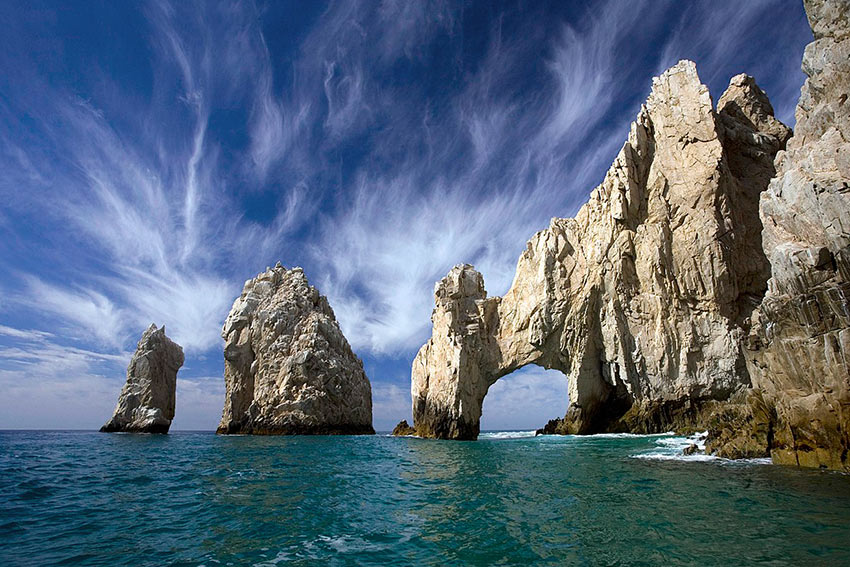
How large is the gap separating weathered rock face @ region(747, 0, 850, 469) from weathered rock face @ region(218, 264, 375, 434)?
5225 cm

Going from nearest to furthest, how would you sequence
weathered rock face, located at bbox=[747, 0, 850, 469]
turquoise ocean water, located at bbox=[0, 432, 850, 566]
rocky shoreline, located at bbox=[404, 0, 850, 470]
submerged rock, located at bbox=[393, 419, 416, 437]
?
turquoise ocean water, located at bbox=[0, 432, 850, 566] < weathered rock face, located at bbox=[747, 0, 850, 469] < rocky shoreline, located at bbox=[404, 0, 850, 470] < submerged rock, located at bbox=[393, 419, 416, 437]

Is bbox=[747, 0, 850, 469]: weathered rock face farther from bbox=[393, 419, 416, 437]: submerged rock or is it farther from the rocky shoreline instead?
bbox=[393, 419, 416, 437]: submerged rock

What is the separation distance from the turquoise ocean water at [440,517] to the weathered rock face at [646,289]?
2359 centimetres

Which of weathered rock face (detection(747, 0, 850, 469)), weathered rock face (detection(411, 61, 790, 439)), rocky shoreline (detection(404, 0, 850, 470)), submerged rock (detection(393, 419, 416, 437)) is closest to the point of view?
weathered rock face (detection(747, 0, 850, 469))

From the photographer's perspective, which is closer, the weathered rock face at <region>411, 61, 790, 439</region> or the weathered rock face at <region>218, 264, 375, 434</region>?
the weathered rock face at <region>411, 61, 790, 439</region>

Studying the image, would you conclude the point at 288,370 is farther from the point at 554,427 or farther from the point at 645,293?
the point at 645,293

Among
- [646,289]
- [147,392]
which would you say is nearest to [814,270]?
[646,289]

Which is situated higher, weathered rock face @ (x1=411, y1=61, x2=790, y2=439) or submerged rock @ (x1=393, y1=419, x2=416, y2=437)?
weathered rock face @ (x1=411, y1=61, x2=790, y2=439)

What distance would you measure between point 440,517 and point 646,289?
37.9 metres

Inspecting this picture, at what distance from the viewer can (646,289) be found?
139 ft

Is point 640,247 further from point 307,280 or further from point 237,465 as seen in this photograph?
point 307,280

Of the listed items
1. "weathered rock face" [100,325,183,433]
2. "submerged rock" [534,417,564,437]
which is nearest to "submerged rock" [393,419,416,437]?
"submerged rock" [534,417,564,437]

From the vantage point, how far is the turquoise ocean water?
26.4 ft

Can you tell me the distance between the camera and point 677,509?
10867 mm
